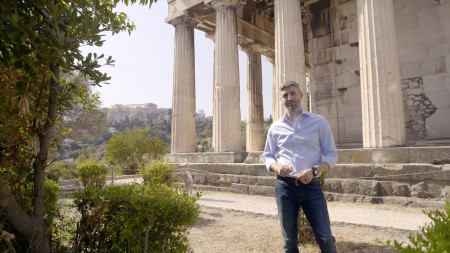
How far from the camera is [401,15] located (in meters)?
13.2

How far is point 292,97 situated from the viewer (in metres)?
3.26

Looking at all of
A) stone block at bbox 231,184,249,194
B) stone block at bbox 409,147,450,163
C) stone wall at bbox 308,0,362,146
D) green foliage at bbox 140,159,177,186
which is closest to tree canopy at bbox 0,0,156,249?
green foliage at bbox 140,159,177,186

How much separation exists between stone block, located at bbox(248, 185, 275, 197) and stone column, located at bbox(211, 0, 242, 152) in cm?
314

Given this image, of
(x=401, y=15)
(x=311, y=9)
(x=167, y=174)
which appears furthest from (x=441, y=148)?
(x=311, y=9)

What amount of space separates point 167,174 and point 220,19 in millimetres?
8894

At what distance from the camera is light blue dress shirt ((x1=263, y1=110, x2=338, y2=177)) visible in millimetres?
3094

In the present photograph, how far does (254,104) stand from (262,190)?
34.4 feet

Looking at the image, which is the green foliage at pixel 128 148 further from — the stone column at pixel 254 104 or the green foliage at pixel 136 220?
the green foliage at pixel 136 220

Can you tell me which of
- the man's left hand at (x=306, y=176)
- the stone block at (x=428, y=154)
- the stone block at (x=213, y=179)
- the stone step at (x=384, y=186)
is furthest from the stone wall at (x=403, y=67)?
the man's left hand at (x=306, y=176)

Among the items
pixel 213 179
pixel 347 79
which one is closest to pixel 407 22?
pixel 347 79

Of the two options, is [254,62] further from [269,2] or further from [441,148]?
[441,148]

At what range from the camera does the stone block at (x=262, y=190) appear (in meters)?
10.8

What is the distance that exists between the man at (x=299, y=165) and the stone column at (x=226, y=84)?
10.9 metres

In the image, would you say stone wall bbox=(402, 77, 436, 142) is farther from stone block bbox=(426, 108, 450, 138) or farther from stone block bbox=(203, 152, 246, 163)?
stone block bbox=(203, 152, 246, 163)
